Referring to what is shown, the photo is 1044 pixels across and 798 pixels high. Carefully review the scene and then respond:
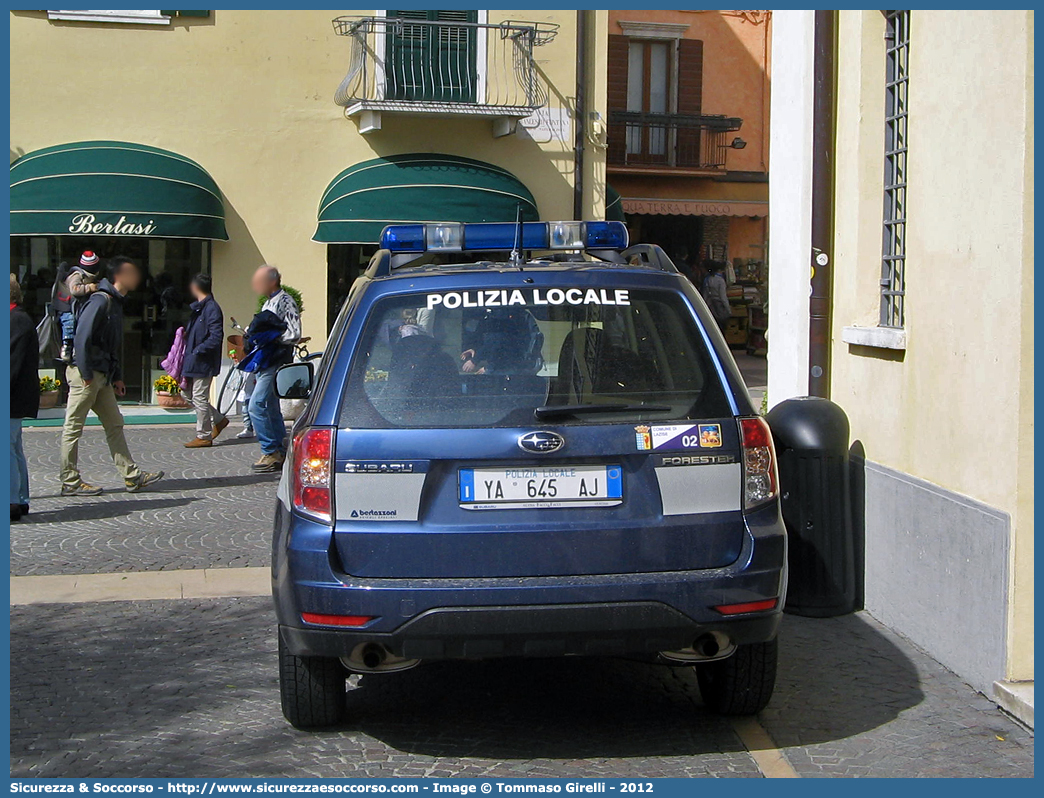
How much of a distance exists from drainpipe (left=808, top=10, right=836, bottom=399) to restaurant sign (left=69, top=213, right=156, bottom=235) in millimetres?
10381

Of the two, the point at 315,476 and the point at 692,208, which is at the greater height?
the point at 692,208

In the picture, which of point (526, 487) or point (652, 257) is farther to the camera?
point (652, 257)

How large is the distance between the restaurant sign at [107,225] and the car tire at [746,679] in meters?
12.4

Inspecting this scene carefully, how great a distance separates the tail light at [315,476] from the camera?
14.3 feet

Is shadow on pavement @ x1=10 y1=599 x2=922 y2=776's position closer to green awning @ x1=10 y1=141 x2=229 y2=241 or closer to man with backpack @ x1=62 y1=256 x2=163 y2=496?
man with backpack @ x1=62 y1=256 x2=163 y2=496

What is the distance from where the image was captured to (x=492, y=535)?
14.2 ft

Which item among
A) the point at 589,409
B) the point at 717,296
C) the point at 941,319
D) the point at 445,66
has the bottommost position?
the point at 589,409

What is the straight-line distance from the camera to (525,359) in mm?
4559

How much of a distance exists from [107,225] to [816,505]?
11.5 metres

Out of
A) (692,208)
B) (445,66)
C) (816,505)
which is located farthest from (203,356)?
(692,208)

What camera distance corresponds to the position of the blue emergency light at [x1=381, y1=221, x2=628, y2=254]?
5.61m

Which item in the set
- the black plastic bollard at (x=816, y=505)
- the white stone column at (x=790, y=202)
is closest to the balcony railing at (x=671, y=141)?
the white stone column at (x=790, y=202)

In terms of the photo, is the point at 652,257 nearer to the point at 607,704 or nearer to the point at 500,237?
the point at 500,237

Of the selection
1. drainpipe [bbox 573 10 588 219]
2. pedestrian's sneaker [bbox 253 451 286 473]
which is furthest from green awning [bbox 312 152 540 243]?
pedestrian's sneaker [bbox 253 451 286 473]
